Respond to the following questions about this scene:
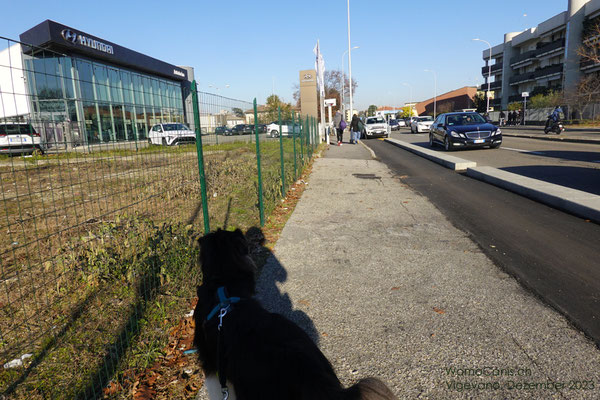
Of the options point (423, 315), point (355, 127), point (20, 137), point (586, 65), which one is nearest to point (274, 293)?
point (423, 315)

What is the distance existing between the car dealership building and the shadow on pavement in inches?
76.8

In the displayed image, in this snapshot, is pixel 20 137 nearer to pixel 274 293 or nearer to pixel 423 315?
pixel 274 293

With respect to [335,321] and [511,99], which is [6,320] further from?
[511,99]

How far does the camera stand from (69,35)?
77.5 feet

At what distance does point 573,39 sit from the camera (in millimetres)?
48312

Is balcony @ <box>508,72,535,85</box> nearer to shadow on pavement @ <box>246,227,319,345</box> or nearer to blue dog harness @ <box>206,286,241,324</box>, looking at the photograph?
shadow on pavement @ <box>246,227,319,345</box>

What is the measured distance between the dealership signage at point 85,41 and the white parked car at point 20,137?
25.9 metres

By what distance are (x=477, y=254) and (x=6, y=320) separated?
5.19 metres

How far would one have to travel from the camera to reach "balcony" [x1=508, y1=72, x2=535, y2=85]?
192 ft

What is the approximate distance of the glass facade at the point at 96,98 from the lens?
2.44m

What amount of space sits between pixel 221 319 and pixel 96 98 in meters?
2.22

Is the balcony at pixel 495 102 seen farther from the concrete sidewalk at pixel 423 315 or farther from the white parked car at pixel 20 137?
the white parked car at pixel 20 137

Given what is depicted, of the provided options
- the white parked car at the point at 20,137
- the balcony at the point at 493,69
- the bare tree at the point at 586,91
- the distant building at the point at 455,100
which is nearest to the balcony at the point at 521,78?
the balcony at the point at 493,69

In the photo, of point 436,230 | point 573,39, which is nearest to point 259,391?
point 436,230
